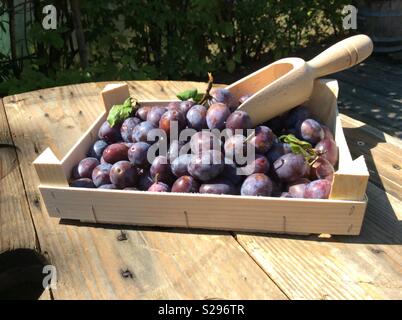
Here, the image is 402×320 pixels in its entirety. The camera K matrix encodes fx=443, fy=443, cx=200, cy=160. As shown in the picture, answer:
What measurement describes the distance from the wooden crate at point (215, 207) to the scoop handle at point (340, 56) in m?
0.23

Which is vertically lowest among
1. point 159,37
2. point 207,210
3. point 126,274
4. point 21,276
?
point 21,276

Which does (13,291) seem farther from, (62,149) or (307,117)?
(307,117)

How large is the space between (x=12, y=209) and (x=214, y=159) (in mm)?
592

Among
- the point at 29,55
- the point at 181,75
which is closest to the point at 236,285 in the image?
the point at 29,55

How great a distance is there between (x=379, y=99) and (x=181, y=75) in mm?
1789

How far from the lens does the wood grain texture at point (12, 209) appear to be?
109 centimetres

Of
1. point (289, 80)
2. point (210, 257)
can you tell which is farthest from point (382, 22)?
point (210, 257)

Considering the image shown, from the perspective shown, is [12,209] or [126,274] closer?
[126,274]

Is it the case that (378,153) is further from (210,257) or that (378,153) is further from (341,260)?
(210,257)

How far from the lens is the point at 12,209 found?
3.97ft

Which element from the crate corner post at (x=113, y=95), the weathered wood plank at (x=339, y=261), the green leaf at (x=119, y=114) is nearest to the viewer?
the weathered wood plank at (x=339, y=261)

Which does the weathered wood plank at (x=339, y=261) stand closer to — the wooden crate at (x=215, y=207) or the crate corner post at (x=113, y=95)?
the wooden crate at (x=215, y=207)

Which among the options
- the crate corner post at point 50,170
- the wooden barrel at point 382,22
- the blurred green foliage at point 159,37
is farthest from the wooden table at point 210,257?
the wooden barrel at point 382,22

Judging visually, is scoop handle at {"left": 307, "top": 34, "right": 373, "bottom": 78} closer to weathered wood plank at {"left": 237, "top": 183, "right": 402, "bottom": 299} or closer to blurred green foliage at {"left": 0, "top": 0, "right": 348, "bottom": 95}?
weathered wood plank at {"left": 237, "top": 183, "right": 402, "bottom": 299}
